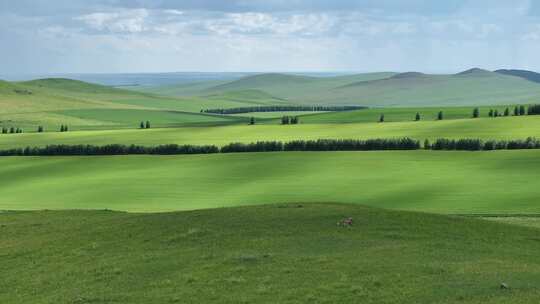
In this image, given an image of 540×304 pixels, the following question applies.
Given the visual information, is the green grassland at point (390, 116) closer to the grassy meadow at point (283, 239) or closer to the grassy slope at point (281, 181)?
the grassy slope at point (281, 181)

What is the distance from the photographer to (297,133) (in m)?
118

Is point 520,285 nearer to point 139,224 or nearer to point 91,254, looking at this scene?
point 91,254

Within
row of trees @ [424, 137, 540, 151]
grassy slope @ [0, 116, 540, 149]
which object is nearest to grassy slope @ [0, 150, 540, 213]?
row of trees @ [424, 137, 540, 151]

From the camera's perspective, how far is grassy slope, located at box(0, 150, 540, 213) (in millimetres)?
62781

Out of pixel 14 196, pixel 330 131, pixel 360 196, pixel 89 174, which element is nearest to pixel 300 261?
pixel 360 196

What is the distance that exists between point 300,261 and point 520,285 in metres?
8.03

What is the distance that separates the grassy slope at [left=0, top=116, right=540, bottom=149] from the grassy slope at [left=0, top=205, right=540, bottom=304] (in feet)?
215

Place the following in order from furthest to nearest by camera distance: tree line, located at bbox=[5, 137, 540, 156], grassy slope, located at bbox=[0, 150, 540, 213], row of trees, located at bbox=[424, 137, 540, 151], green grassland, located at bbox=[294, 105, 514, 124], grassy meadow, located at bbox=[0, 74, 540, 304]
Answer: green grassland, located at bbox=[294, 105, 514, 124] → tree line, located at bbox=[5, 137, 540, 156] → row of trees, located at bbox=[424, 137, 540, 151] → grassy slope, located at bbox=[0, 150, 540, 213] → grassy meadow, located at bbox=[0, 74, 540, 304]

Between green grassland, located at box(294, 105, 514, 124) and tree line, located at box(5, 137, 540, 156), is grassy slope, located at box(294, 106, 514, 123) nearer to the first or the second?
green grassland, located at box(294, 105, 514, 124)

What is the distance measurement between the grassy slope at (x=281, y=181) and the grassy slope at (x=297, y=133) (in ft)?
61.6

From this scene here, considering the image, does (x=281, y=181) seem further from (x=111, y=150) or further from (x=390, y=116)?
(x=390, y=116)

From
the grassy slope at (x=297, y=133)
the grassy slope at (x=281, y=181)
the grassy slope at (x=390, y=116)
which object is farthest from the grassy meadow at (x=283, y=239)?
the grassy slope at (x=390, y=116)

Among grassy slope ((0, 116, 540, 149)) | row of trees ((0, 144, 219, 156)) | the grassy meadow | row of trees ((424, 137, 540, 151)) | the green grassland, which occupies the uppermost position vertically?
the green grassland

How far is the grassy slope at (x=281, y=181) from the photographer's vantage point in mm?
62781
